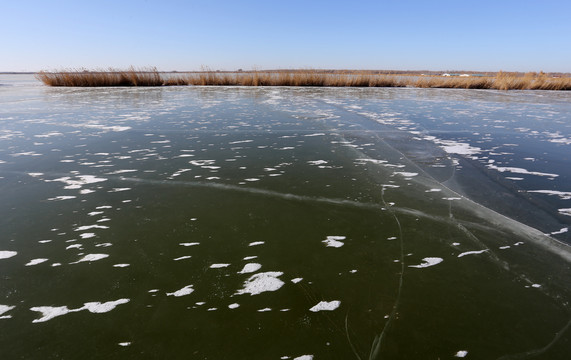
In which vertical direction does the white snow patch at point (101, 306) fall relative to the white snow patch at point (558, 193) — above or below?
below

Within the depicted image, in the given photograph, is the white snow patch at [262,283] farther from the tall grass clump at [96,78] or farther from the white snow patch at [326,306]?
the tall grass clump at [96,78]

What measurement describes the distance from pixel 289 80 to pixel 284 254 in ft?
77.0

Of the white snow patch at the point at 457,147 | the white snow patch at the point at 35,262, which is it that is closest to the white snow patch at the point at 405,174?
the white snow patch at the point at 457,147

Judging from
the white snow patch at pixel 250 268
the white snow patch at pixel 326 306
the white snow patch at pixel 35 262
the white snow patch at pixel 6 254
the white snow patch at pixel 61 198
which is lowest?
the white snow patch at pixel 326 306

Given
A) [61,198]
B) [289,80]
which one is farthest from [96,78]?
[61,198]

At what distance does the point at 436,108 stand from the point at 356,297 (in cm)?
1211

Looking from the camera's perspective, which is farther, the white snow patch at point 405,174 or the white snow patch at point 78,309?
the white snow patch at point 405,174

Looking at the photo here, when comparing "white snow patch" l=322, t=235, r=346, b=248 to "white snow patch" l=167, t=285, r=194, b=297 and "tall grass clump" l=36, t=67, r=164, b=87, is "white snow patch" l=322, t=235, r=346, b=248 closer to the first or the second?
"white snow patch" l=167, t=285, r=194, b=297

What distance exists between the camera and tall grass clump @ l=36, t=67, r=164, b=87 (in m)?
22.3

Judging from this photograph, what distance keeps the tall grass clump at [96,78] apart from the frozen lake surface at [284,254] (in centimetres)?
2054

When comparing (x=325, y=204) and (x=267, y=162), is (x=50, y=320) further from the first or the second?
(x=267, y=162)

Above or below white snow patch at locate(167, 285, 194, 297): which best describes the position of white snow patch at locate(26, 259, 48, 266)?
above

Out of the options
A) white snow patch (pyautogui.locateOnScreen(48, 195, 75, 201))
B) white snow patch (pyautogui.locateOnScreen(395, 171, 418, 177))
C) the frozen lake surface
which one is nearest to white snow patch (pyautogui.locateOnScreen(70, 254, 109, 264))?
the frozen lake surface

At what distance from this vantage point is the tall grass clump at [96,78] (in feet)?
73.0
